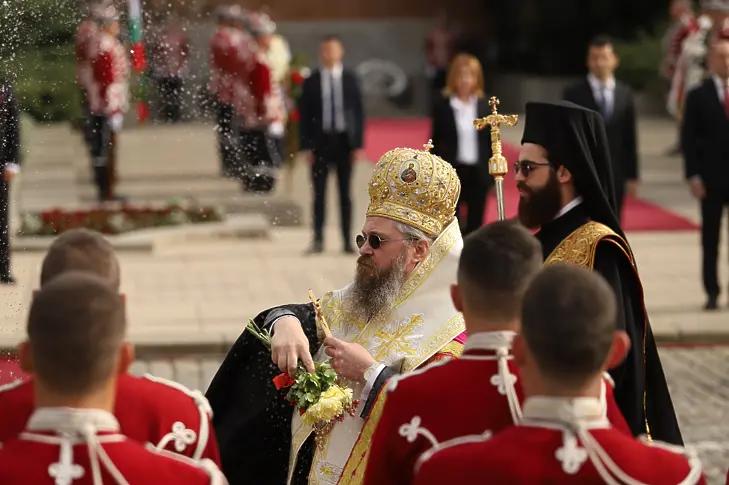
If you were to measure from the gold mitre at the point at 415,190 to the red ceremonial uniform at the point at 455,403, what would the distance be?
4.34ft

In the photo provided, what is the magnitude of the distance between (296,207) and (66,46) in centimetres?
630

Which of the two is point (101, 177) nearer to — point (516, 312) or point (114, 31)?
point (114, 31)

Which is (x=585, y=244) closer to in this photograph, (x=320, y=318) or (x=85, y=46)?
(x=320, y=318)

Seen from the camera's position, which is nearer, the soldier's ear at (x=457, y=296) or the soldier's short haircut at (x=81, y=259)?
the soldier's ear at (x=457, y=296)

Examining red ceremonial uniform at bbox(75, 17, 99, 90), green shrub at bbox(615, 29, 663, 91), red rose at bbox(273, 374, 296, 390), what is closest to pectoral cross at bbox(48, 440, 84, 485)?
red rose at bbox(273, 374, 296, 390)

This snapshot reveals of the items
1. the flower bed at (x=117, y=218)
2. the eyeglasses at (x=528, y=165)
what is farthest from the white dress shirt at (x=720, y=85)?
the eyeglasses at (x=528, y=165)

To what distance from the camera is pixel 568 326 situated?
308 cm

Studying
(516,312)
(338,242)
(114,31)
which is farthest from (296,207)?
(516,312)

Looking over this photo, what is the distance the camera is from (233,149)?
71.9 ft

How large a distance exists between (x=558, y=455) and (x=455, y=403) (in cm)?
58

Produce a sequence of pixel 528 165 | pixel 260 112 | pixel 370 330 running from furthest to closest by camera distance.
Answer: pixel 260 112 → pixel 528 165 → pixel 370 330

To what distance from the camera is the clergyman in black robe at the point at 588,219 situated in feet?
16.2

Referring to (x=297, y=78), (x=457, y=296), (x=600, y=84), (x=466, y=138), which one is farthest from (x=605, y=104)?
(x=457, y=296)

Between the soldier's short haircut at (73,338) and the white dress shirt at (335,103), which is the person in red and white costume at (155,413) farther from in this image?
the white dress shirt at (335,103)
